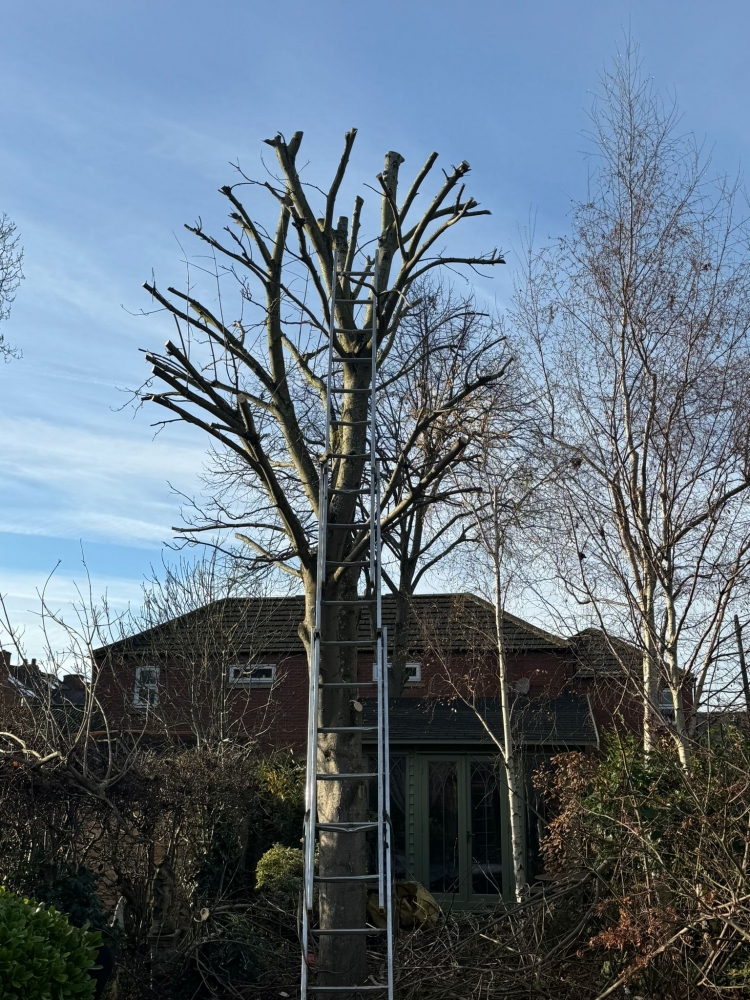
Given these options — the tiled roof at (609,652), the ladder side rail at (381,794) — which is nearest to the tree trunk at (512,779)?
the tiled roof at (609,652)

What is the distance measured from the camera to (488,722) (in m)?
16.1

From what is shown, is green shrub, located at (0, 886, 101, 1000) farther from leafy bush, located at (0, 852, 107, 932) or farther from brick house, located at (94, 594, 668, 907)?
brick house, located at (94, 594, 668, 907)

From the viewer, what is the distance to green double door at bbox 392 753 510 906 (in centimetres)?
1460

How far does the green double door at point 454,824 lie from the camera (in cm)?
1460

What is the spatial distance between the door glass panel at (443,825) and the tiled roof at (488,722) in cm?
61

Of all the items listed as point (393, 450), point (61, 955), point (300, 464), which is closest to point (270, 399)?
point (300, 464)

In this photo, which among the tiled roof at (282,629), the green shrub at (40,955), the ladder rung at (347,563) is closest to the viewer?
the green shrub at (40,955)

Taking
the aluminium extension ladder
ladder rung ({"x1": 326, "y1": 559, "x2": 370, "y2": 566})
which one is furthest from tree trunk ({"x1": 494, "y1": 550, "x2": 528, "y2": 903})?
ladder rung ({"x1": 326, "y1": 559, "x2": 370, "y2": 566})

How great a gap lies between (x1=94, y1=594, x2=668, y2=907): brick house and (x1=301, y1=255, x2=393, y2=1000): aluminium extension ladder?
467 cm

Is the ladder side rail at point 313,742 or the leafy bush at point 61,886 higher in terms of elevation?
the ladder side rail at point 313,742

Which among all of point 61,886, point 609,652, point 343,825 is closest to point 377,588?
point 343,825

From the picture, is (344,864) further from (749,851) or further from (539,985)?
(749,851)

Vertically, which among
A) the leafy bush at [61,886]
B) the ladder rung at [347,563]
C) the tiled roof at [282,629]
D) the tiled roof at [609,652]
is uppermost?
the tiled roof at [282,629]

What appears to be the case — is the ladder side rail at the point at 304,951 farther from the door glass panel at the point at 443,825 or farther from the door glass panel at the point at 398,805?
the door glass panel at the point at 398,805
